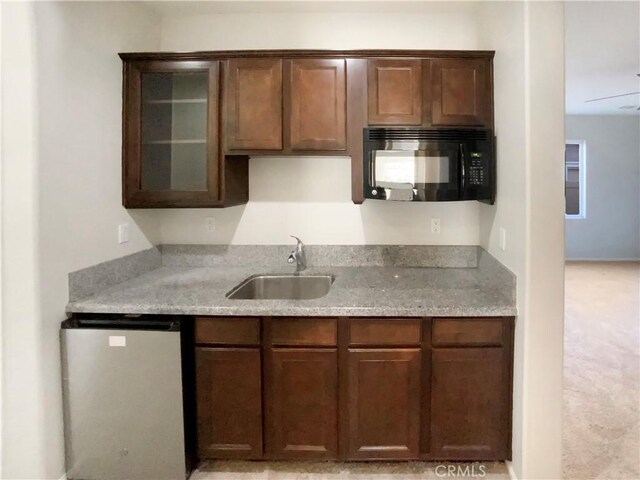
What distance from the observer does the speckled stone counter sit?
2.06 metres

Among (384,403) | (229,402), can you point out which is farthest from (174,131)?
(384,403)

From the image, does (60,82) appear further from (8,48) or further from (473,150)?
(473,150)

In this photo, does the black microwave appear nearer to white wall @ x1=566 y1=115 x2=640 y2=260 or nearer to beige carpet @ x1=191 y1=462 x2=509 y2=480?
beige carpet @ x1=191 y1=462 x2=509 y2=480

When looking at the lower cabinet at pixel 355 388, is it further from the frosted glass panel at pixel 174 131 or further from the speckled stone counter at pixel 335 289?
the frosted glass panel at pixel 174 131

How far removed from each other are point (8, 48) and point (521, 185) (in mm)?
2249

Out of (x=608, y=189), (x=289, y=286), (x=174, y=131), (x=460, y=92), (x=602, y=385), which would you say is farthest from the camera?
(x=608, y=189)

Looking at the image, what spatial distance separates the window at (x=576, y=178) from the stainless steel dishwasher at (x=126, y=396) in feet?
24.7

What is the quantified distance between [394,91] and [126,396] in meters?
2.05

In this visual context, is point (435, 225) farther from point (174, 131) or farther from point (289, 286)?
point (174, 131)

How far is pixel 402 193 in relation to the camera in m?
2.35

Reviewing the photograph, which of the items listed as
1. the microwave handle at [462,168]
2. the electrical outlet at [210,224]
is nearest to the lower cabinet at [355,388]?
the microwave handle at [462,168]

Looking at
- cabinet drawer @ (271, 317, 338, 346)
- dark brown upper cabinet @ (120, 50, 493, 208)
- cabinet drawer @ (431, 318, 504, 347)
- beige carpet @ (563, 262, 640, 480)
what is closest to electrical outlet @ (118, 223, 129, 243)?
dark brown upper cabinet @ (120, 50, 493, 208)

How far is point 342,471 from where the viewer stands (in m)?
2.21

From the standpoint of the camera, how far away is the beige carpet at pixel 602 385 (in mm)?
2303
